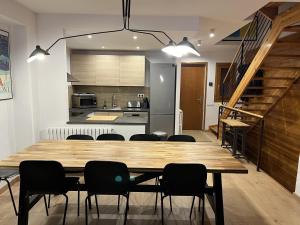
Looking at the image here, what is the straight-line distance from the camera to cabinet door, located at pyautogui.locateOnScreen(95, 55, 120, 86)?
5.96 m

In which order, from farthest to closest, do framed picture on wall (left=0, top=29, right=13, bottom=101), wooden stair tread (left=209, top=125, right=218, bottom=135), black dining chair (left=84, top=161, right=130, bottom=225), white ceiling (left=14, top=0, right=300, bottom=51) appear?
wooden stair tread (left=209, top=125, right=218, bottom=135) → framed picture on wall (left=0, top=29, right=13, bottom=101) → white ceiling (left=14, top=0, right=300, bottom=51) → black dining chair (left=84, top=161, right=130, bottom=225)

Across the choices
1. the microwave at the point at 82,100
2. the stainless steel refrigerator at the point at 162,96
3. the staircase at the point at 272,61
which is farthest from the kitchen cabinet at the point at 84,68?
the staircase at the point at 272,61

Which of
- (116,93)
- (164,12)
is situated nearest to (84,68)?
(116,93)

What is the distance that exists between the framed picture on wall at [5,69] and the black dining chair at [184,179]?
266 cm

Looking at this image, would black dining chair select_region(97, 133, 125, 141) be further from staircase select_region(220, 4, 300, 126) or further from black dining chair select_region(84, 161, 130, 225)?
staircase select_region(220, 4, 300, 126)

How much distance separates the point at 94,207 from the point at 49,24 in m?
2.94

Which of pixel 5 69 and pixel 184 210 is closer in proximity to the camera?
pixel 184 210

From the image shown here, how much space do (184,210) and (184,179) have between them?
0.97 metres

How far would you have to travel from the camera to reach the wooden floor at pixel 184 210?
2682mm

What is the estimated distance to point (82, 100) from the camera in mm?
5945

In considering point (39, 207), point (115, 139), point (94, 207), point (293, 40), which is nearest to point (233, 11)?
point (293, 40)

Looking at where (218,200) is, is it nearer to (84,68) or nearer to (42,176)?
(42,176)

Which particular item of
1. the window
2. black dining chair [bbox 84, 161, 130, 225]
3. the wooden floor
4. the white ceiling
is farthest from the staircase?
black dining chair [bbox 84, 161, 130, 225]

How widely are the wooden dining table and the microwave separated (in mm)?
3122
